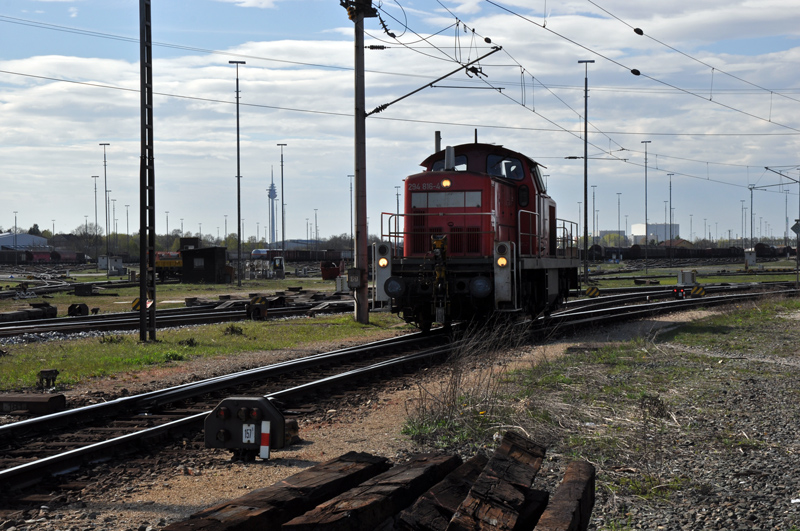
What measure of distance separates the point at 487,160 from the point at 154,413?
9700 millimetres

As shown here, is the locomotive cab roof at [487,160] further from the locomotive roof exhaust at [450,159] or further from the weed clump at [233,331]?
the weed clump at [233,331]

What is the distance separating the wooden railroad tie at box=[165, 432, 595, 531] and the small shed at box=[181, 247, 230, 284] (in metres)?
43.5

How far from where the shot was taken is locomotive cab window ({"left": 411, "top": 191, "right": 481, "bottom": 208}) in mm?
14977

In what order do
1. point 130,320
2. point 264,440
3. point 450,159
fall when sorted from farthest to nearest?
point 130,320
point 450,159
point 264,440

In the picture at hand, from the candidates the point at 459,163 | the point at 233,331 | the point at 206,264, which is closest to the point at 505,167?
the point at 459,163

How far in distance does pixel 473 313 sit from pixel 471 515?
38.6ft

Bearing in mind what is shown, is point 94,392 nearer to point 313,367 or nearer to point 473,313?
point 313,367

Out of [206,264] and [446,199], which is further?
[206,264]

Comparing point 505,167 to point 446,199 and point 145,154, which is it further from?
point 145,154

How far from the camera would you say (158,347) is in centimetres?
1435

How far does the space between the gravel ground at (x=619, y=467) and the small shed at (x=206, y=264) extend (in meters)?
38.0

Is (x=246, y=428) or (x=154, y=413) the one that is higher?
(x=246, y=428)

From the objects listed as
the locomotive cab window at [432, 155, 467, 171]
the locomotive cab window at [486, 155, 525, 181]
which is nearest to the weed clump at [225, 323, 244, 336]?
the locomotive cab window at [432, 155, 467, 171]

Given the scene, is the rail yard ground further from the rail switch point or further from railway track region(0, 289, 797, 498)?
railway track region(0, 289, 797, 498)
